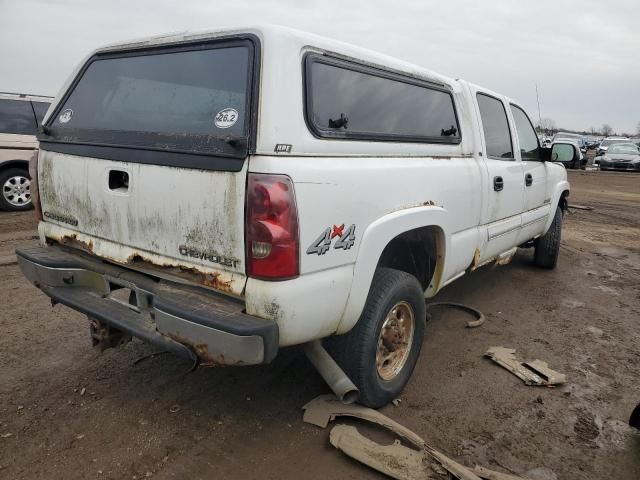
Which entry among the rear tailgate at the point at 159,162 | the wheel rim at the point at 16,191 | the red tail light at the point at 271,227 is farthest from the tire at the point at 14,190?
the red tail light at the point at 271,227

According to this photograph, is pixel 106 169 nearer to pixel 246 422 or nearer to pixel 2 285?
pixel 246 422

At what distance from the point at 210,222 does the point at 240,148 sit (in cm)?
35

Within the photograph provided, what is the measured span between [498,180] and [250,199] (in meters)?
2.59

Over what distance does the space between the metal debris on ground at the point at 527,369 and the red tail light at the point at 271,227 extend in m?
2.09

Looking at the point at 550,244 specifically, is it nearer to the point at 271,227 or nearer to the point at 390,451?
the point at 390,451

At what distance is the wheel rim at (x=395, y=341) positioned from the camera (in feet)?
9.48

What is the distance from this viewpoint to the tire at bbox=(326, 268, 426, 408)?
2631 millimetres

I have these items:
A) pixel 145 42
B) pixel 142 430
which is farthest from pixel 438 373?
pixel 145 42

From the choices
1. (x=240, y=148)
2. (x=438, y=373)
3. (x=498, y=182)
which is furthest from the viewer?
(x=498, y=182)

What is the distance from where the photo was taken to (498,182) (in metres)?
3.97

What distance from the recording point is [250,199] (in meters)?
2.07

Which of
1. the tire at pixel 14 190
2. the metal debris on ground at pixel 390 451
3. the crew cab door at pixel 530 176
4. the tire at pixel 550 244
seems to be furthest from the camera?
the tire at pixel 14 190

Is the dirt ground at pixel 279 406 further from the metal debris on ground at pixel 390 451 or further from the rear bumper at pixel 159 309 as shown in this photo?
the rear bumper at pixel 159 309

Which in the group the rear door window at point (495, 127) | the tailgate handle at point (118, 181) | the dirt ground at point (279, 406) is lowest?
the dirt ground at point (279, 406)
